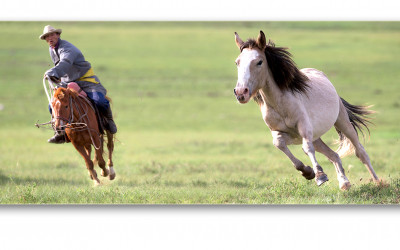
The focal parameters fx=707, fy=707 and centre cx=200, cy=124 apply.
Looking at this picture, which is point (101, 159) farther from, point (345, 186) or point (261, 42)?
point (345, 186)

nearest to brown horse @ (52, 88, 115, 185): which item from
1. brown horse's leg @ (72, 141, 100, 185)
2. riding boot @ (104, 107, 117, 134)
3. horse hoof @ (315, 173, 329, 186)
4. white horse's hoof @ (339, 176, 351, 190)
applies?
brown horse's leg @ (72, 141, 100, 185)

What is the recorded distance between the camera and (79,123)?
8438mm

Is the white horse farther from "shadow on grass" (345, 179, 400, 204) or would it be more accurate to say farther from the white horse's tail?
the white horse's tail

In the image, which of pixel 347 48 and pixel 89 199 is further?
pixel 347 48

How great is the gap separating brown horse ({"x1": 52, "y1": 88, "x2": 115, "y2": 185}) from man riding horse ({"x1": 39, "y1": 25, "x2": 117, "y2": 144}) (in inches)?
6.1

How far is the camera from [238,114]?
19703mm

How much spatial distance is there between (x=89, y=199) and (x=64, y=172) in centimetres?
289

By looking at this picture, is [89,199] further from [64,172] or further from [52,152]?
[52,152]

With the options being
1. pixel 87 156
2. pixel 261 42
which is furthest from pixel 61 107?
pixel 261 42

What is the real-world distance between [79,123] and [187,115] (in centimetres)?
1062

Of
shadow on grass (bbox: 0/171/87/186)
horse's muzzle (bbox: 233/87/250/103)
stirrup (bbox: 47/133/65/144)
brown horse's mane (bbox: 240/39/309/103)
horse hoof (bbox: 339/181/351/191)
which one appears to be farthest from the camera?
shadow on grass (bbox: 0/171/87/186)

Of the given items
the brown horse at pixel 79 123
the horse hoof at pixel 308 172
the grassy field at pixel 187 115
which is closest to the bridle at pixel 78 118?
the brown horse at pixel 79 123

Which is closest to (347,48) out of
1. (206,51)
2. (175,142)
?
(206,51)

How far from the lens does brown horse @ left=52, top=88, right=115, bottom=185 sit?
8352mm
